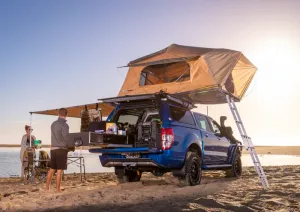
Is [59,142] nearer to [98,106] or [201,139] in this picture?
[201,139]

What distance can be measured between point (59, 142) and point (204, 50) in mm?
4821

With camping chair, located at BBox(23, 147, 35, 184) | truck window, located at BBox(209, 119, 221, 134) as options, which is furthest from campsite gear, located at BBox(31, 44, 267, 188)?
camping chair, located at BBox(23, 147, 35, 184)

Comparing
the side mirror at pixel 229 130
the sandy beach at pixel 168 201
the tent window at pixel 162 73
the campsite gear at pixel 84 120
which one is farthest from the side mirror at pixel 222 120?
the campsite gear at pixel 84 120

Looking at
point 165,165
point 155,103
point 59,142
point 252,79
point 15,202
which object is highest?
point 252,79

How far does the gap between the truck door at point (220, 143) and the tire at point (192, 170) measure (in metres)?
1.38

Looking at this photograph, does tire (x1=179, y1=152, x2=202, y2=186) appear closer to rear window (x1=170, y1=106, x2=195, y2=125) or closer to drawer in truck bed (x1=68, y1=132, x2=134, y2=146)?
rear window (x1=170, y1=106, x2=195, y2=125)

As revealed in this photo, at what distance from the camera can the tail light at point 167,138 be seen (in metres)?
7.34

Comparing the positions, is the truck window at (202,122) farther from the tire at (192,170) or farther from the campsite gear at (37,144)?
the campsite gear at (37,144)

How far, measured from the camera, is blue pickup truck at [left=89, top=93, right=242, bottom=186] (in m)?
7.41

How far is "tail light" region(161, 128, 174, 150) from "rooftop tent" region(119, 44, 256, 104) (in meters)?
2.19

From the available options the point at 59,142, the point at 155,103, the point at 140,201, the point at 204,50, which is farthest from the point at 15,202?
the point at 204,50

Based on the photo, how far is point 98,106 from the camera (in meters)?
12.1

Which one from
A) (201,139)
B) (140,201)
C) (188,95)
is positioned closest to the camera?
(140,201)

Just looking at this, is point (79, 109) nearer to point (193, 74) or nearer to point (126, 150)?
point (193, 74)
